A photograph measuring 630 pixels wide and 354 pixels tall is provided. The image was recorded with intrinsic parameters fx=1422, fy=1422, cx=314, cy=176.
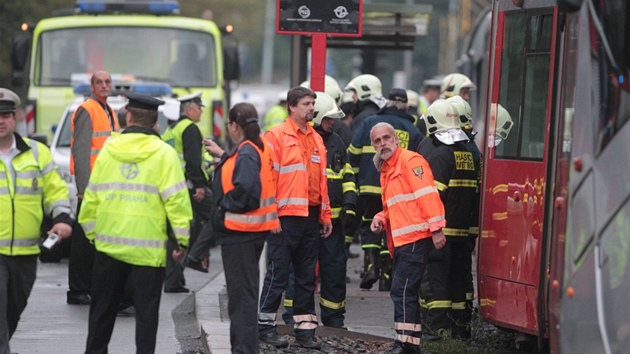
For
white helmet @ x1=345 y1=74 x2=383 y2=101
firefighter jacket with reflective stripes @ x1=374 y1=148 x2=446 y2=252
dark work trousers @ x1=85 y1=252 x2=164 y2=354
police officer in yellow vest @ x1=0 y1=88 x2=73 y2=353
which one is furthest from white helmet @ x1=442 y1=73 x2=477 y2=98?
police officer in yellow vest @ x1=0 y1=88 x2=73 y2=353

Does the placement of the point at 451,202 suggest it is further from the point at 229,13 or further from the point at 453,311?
the point at 229,13

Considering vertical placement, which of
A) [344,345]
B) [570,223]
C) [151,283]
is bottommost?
[344,345]

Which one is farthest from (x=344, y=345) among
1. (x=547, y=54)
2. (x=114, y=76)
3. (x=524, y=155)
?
(x=114, y=76)

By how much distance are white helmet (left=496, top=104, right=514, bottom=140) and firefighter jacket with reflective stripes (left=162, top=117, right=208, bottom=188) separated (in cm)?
439

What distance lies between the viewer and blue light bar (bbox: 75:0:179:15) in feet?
70.6

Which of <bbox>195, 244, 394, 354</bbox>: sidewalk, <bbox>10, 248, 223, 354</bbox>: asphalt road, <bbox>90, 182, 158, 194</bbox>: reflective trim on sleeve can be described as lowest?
<bbox>10, 248, 223, 354</bbox>: asphalt road

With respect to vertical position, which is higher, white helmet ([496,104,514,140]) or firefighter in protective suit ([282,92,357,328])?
white helmet ([496,104,514,140])

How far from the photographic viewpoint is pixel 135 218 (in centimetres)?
826

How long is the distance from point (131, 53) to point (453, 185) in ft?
36.5

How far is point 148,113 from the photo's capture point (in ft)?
27.9

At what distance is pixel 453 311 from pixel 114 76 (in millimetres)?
10442

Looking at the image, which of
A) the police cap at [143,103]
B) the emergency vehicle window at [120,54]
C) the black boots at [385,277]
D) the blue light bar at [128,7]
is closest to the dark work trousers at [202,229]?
the black boots at [385,277]

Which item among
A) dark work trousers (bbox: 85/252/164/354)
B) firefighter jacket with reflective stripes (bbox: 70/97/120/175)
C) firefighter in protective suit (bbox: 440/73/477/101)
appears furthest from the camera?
firefighter in protective suit (bbox: 440/73/477/101)

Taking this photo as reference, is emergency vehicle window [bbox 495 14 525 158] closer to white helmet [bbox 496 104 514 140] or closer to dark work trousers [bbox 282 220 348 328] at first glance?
white helmet [bbox 496 104 514 140]
